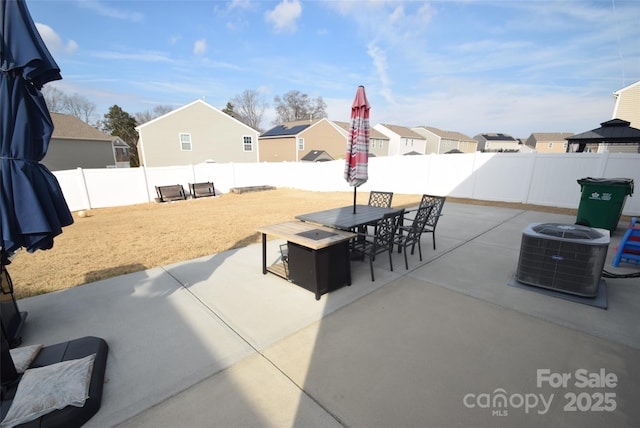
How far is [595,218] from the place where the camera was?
20.7 feet

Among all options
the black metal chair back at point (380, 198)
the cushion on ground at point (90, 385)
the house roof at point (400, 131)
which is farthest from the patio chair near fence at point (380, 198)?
the house roof at point (400, 131)

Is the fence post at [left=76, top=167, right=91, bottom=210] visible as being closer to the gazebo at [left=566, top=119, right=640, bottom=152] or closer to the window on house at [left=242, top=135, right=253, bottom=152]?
the window on house at [left=242, top=135, right=253, bottom=152]

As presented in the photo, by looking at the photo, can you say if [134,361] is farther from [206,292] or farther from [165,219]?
[165,219]

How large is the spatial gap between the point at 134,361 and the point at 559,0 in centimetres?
1126

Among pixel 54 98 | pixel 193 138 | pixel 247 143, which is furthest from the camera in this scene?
pixel 54 98

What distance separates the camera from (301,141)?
2695 centimetres

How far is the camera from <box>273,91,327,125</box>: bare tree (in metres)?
45.7

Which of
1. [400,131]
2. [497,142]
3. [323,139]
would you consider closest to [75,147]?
[323,139]

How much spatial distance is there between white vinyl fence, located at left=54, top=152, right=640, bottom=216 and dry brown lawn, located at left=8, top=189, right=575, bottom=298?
89cm

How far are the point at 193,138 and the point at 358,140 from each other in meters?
19.6

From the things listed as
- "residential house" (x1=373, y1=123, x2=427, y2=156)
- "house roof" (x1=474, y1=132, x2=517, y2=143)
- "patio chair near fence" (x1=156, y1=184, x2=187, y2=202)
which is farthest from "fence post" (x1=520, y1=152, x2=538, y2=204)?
"house roof" (x1=474, y1=132, x2=517, y2=143)

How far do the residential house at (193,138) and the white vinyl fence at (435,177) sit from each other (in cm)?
676

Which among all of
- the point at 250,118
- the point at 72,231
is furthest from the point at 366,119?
the point at 250,118

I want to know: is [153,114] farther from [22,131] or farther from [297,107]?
[22,131]
